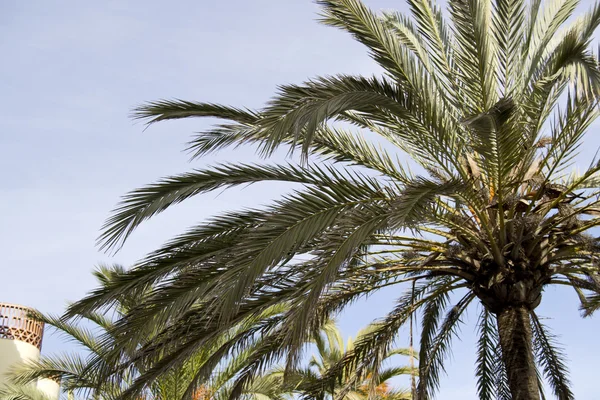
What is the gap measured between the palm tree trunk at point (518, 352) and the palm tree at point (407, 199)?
2 centimetres

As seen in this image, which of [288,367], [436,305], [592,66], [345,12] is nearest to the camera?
[288,367]

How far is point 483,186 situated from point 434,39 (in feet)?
6.36

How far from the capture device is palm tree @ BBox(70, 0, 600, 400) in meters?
7.18

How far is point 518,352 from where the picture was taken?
859cm

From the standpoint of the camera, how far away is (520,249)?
28.5 ft

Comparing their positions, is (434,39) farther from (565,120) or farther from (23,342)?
(23,342)

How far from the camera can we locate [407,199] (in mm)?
6953

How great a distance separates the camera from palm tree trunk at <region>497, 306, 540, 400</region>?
8430mm

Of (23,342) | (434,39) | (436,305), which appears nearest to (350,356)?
(436,305)

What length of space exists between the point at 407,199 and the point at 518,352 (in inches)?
110

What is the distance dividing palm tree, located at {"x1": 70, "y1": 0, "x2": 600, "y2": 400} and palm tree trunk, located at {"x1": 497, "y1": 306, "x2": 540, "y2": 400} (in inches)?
0.7

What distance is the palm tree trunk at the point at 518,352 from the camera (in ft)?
27.7

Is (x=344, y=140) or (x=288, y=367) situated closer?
(x=288, y=367)

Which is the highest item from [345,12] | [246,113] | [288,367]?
[345,12]
